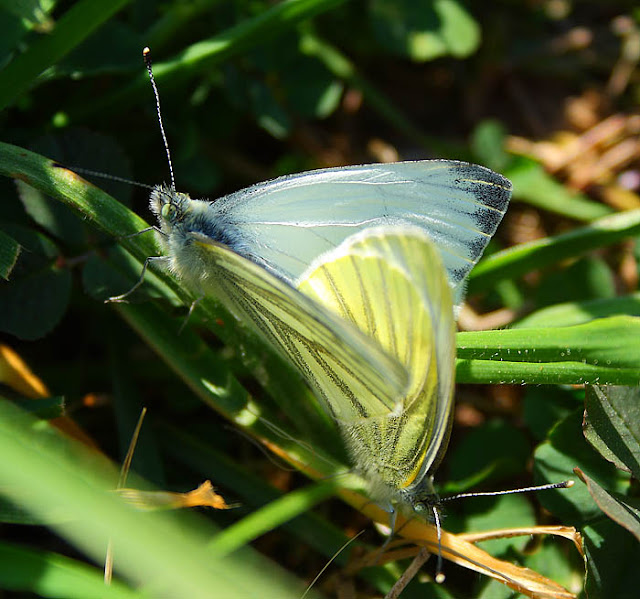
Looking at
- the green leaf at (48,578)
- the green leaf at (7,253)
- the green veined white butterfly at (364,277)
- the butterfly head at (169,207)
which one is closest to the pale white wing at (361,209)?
the green veined white butterfly at (364,277)

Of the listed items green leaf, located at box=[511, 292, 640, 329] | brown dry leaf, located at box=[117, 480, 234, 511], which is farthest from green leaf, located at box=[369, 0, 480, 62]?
brown dry leaf, located at box=[117, 480, 234, 511]

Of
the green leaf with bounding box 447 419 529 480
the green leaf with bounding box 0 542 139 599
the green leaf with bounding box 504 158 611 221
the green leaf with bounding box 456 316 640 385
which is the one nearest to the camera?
the green leaf with bounding box 0 542 139 599

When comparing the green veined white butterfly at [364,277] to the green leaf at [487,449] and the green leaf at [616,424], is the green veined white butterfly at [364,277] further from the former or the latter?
the green leaf at [487,449]

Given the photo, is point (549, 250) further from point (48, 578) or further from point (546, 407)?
point (48, 578)

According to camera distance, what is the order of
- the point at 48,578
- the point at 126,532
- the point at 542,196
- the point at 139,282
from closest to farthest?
the point at 126,532
the point at 48,578
the point at 139,282
the point at 542,196

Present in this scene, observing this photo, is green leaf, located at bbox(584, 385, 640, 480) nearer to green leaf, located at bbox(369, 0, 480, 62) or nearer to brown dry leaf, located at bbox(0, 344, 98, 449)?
brown dry leaf, located at bbox(0, 344, 98, 449)

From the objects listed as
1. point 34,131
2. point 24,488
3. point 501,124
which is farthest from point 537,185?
point 24,488

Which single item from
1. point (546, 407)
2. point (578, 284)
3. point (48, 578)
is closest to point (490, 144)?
point (578, 284)
